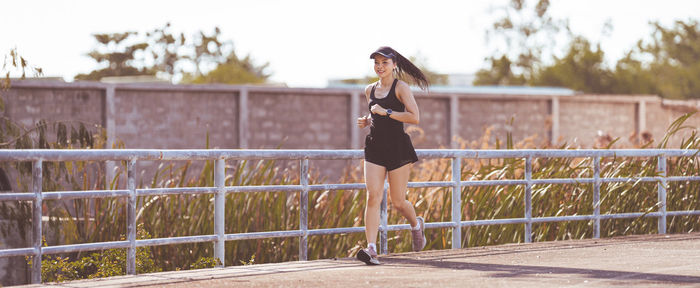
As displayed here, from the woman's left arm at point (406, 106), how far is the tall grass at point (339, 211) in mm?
2222

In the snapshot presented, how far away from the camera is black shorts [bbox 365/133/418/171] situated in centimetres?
880

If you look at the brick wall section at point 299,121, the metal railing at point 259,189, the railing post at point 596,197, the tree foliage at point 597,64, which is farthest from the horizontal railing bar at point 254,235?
the tree foliage at point 597,64

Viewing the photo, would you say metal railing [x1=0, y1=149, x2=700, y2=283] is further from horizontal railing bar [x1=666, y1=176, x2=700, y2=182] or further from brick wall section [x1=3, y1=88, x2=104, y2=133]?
Result: brick wall section [x1=3, y1=88, x2=104, y2=133]

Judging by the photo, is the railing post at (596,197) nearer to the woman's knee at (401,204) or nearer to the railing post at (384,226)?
the railing post at (384,226)

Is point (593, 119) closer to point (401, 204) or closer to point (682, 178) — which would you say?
point (682, 178)

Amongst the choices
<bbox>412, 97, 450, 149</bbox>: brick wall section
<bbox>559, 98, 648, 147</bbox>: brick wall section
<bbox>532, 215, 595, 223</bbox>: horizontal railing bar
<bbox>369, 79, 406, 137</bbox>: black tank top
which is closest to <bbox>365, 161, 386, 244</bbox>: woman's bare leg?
<bbox>369, 79, 406, 137</bbox>: black tank top

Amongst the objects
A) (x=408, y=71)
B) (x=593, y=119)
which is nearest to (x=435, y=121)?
(x=593, y=119)

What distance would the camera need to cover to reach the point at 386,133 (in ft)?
28.8

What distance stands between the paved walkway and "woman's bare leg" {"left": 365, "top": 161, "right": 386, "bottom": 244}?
29 centimetres

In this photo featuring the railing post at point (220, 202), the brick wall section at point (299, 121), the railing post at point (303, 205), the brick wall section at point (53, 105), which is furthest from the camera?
the brick wall section at point (299, 121)

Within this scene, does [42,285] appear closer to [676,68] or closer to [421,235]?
[421,235]

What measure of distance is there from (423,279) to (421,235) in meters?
1.67

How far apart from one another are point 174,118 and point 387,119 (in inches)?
493

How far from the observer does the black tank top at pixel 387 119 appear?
8.70 m
